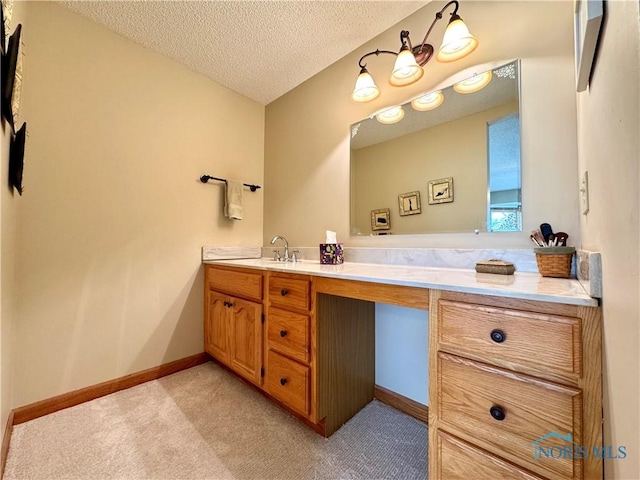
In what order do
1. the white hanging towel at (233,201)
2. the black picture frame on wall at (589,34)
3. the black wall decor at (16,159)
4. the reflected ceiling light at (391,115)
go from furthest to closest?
the white hanging towel at (233,201)
the reflected ceiling light at (391,115)
the black wall decor at (16,159)
the black picture frame on wall at (589,34)

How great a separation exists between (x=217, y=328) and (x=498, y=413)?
1.76 meters

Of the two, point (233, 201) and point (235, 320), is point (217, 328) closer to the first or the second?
point (235, 320)

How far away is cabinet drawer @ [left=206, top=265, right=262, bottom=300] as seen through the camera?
1550mm

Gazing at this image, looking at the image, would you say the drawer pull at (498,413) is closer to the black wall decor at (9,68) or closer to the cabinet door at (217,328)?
the cabinet door at (217,328)

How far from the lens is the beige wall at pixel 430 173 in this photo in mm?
1315

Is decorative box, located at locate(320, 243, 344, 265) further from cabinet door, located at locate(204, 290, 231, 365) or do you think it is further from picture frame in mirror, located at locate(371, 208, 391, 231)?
cabinet door, located at locate(204, 290, 231, 365)

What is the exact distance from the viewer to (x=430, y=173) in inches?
57.8

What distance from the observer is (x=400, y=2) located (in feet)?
4.94

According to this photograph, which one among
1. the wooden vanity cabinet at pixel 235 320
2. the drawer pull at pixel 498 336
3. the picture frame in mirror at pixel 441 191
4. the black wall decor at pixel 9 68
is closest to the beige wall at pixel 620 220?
the drawer pull at pixel 498 336

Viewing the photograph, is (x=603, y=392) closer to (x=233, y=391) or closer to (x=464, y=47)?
(x=464, y=47)

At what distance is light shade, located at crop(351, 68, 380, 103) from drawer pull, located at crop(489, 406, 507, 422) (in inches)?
66.0

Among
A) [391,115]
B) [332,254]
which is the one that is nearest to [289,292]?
[332,254]

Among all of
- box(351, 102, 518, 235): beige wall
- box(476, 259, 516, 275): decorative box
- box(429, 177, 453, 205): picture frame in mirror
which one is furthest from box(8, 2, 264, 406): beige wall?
box(476, 259, 516, 275): decorative box

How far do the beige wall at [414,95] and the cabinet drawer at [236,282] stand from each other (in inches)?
25.3
